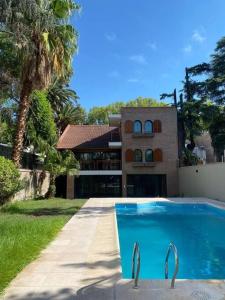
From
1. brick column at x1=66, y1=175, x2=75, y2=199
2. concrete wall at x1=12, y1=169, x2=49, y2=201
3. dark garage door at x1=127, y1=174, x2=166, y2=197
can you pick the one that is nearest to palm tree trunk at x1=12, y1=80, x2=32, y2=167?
concrete wall at x1=12, y1=169, x2=49, y2=201

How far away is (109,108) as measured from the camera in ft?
188

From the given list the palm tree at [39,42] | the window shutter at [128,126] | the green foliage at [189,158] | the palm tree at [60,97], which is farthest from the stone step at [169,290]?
the palm tree at [60,97]

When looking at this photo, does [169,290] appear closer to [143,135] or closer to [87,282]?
[87,282]

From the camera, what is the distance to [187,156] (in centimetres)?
3450

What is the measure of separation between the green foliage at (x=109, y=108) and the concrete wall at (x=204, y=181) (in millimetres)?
25765

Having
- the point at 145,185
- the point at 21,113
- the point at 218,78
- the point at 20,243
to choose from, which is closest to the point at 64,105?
the point at 145,185

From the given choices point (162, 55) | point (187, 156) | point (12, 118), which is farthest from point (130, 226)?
point (187, 156)

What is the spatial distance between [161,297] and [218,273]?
133 inches

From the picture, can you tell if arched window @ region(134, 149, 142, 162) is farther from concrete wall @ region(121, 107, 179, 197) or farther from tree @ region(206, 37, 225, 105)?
tree @ region(206, 37, 225, 105)

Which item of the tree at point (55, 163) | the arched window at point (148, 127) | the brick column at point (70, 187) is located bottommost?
the brick column at point (70, 187)

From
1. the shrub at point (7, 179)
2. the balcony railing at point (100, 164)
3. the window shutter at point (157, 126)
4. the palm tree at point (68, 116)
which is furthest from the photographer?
the palm tree at point (68, 116)

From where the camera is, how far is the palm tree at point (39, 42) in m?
17.1

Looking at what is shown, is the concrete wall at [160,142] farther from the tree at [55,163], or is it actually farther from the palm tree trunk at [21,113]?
the palm tree trunk at [21,113]

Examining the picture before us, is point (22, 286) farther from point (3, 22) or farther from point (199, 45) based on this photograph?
point (199, 45)
